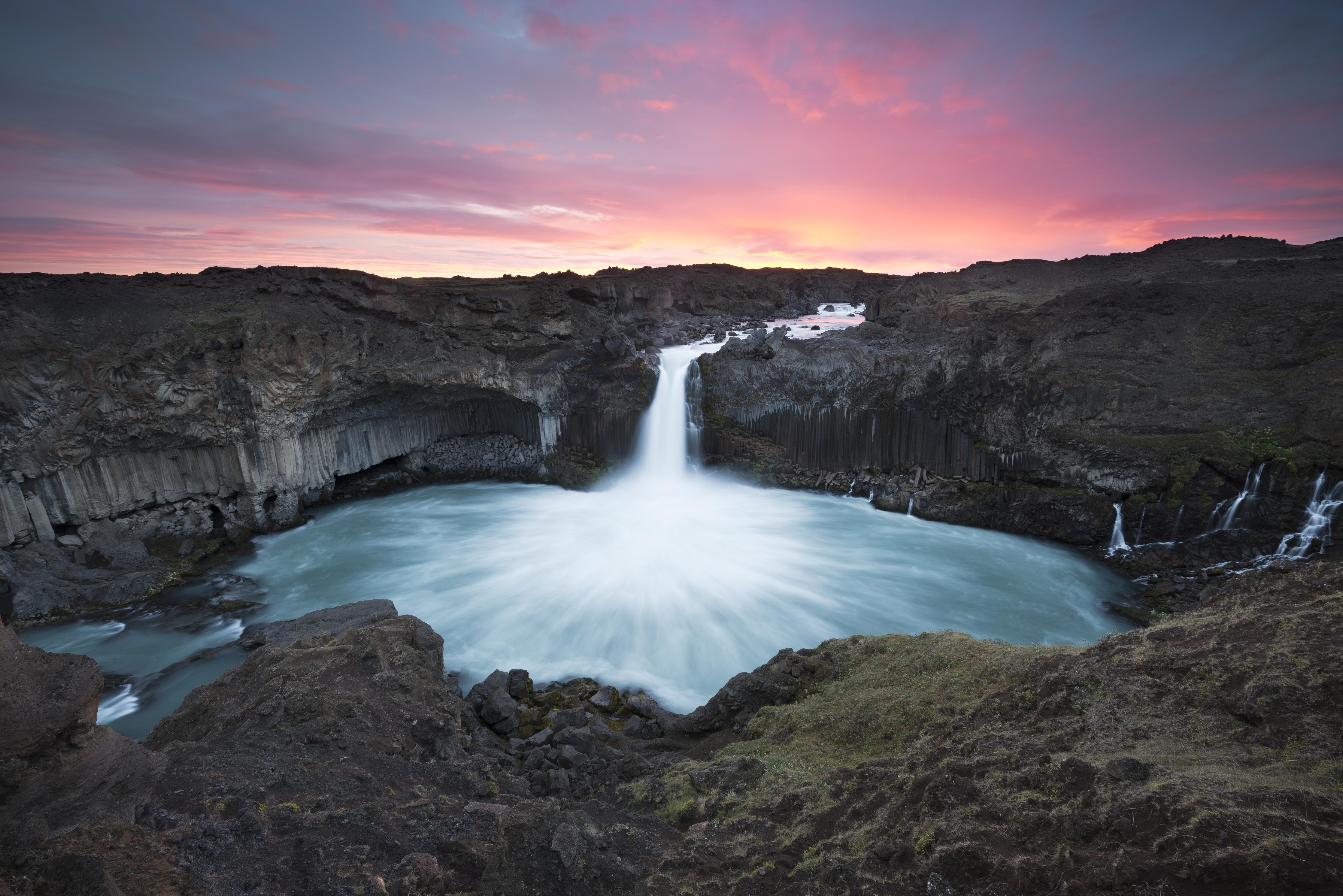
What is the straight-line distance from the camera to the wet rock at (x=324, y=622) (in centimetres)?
1110

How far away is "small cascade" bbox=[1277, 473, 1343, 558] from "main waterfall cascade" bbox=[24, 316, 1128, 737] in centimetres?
386

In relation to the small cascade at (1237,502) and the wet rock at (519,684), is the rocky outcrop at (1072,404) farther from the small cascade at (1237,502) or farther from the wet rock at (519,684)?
the wet rock at (519,684)

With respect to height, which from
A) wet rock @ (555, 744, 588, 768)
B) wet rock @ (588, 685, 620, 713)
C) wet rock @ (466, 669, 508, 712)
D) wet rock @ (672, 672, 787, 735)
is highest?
wet rock @ (672, 672, 787, 735)

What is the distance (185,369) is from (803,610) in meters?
19.4

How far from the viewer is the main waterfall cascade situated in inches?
484

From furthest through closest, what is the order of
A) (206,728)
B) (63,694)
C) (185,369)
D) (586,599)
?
(185,369)
(586,599)
(206,728)
(63,694)

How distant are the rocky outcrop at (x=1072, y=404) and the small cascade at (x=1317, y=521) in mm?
172

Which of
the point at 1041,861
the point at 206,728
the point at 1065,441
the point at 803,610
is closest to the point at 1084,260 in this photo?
the point at 1065,441

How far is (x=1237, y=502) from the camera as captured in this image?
14922mm

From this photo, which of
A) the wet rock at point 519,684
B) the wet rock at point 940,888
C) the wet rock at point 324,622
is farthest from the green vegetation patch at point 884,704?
the wet rock at point 324,622

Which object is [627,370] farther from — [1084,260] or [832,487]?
[1084,260]

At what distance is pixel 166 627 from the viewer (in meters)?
13.6


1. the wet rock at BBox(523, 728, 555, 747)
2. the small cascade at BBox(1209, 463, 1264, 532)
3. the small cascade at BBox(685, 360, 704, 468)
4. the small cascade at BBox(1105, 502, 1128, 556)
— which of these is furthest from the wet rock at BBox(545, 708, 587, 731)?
the small cascade at BBox(1209, 463, 1264, 532)

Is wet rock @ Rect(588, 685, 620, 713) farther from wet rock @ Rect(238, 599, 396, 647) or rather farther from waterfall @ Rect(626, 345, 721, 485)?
waterfall @ Rect(626, 345, 721, 485)
